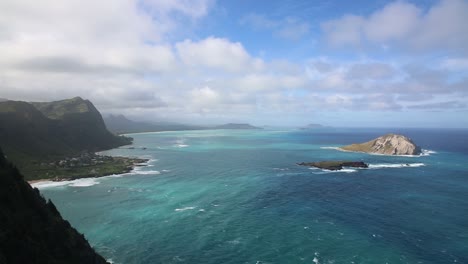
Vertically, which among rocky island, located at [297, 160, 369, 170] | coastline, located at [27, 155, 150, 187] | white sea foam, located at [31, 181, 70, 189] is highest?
rocky island, located at [297, 160, 369, 170]

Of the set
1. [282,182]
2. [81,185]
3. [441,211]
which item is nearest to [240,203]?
[282,182]

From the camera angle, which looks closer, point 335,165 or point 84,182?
point 84,182

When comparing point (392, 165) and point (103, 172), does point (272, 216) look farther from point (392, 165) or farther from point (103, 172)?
point (392, 165)

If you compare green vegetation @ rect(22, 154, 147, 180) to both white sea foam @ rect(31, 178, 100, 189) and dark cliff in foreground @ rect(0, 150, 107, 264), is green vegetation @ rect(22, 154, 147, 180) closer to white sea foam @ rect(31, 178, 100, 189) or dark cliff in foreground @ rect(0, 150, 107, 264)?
white sea foam @ rect(31, 178, 100, 189)

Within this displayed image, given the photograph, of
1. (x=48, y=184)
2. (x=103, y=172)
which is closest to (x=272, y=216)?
(x=48, y=184)

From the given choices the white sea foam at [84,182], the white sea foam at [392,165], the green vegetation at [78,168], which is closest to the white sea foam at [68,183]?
the white sea foam at [84,182]

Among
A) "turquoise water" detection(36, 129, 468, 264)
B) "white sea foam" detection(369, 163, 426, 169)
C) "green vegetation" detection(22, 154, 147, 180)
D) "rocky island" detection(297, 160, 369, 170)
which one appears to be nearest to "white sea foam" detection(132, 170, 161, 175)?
"turquoise water" detection(36, 129, 468, 264)
